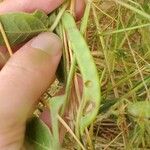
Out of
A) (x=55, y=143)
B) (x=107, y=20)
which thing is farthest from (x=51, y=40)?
(x=107, y=20)

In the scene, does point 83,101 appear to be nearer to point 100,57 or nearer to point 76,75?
Result: point 76,75

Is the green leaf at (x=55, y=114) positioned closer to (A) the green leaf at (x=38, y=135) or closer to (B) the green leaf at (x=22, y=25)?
(A) the green leaf at (x=38, y=135)

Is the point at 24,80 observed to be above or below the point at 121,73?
above

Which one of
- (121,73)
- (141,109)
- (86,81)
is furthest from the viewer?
(121,73)

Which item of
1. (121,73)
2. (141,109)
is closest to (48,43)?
(141,109)

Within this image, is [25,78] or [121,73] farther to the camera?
[121,73]

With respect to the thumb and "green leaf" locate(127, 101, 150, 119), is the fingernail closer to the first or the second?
the thumb

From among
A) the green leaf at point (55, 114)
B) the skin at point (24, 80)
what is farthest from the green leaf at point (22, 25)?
Result: the green leaf at point (55, 114)

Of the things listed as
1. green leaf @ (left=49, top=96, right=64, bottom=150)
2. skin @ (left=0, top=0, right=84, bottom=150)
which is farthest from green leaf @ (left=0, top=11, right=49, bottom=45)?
green leaf @ (left=49, top=96, right=64, bottom=150)

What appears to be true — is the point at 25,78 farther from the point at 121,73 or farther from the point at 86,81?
the point at 121,73
